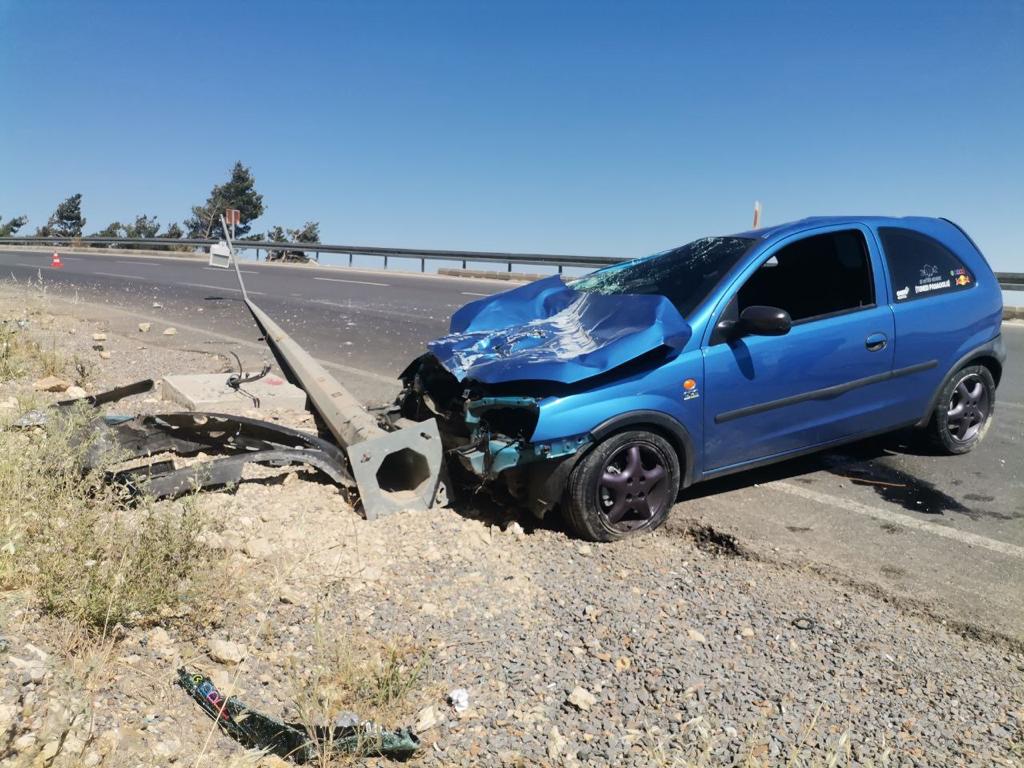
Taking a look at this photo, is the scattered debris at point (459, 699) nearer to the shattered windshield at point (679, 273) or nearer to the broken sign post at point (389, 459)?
the broken sign post at point (389, 459)

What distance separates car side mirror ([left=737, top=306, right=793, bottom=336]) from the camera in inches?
166

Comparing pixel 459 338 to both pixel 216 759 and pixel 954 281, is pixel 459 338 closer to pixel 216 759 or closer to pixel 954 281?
pixel 216 759

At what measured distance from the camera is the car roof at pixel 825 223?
15.8ft

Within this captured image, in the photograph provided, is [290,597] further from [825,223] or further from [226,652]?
[825,223]

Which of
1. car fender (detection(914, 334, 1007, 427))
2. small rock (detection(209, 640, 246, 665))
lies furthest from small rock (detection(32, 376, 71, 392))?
car fender (detection(914, 334, 1007, 427))

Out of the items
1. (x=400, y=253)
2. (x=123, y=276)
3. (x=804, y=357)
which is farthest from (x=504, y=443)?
(x=400, y=253)

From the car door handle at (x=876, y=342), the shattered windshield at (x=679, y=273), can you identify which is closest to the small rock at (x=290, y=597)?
the shattered windshield at (x=679, y=273)

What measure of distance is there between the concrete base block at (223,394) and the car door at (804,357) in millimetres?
3944

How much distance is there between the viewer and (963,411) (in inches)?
218

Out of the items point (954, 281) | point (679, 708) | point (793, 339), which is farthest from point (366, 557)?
point (954, 281)

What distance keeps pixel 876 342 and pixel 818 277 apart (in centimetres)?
55

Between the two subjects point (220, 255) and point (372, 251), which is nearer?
point (220, 255)

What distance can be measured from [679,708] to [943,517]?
106 inches

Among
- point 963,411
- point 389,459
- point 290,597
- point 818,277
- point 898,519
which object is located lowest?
point 290,597
